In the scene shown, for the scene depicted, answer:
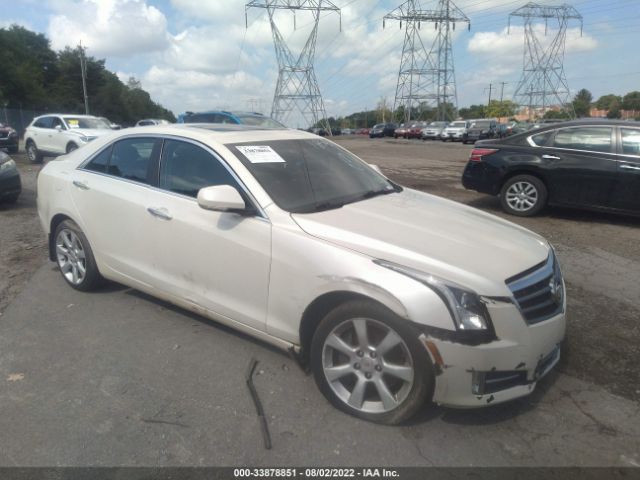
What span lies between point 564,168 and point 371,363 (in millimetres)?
5985

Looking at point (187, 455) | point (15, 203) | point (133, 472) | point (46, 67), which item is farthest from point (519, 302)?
point (46, 67)

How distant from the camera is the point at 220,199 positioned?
3057mm

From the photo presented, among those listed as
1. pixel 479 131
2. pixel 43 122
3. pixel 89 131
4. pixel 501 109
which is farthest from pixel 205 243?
pixel 501 109

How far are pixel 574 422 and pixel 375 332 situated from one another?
4.13 feet

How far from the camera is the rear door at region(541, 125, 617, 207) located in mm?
7098

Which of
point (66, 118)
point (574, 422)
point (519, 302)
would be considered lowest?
point (574, 422)

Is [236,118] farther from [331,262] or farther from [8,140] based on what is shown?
[331,262]

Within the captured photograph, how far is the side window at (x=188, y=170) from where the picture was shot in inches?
137

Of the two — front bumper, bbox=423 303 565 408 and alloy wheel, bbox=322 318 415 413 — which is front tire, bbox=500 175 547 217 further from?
alloy wheel, bbox=322 318 415 413

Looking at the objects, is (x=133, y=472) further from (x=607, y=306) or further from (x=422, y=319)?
(x=607, y=306)

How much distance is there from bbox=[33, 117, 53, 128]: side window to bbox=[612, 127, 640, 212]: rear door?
16.0m

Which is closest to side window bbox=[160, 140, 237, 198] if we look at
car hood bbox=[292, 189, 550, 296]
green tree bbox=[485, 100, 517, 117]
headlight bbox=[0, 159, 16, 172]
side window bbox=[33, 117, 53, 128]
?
car hood bbox=[292, 189, 550, 296]

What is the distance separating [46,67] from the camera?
68.2m

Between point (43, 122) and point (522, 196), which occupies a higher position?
point (43, 122)
